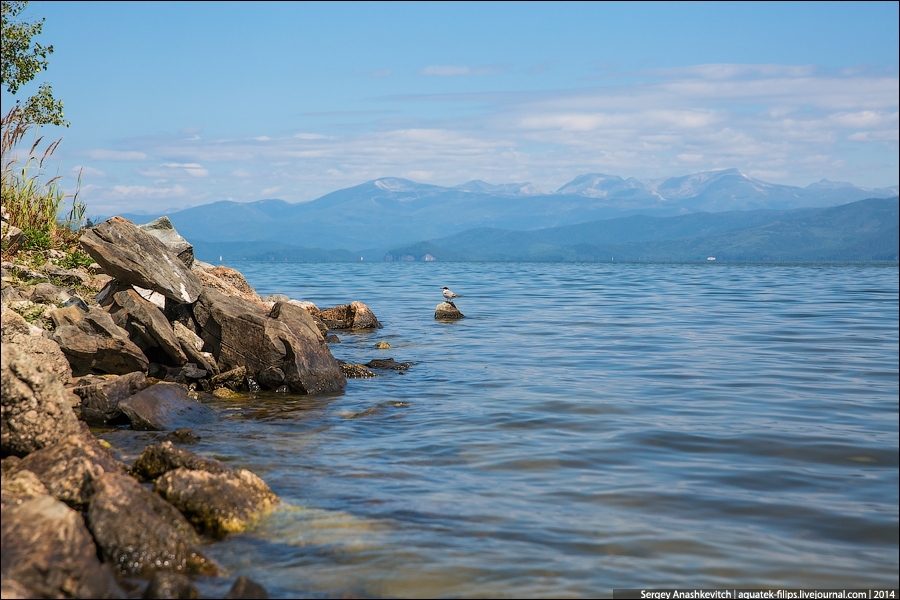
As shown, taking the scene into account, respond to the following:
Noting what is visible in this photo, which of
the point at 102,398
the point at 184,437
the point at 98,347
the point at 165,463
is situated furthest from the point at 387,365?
the point at 165,463

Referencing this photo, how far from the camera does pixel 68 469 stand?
7.24m

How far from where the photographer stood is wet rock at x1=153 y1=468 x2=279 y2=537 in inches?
286

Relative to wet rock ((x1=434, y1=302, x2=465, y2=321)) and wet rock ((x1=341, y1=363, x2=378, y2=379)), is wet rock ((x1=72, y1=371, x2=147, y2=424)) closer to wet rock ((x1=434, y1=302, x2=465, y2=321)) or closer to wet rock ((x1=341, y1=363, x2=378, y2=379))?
wet rock ((x1=341, y1=363, x2=378, y2=379))

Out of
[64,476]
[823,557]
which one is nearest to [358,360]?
[64,476]

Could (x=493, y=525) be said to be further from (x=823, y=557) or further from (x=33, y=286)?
(x=33, y=286)

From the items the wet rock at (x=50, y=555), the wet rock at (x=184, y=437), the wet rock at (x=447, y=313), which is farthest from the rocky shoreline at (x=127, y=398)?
the wet rock at (x=447, y=313)

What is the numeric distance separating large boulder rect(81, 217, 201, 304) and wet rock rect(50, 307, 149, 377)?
137 centimetres

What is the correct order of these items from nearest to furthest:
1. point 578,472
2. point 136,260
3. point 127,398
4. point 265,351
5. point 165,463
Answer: point 165,463, point 578,472, point 127,398, point 265,351, point 136,260

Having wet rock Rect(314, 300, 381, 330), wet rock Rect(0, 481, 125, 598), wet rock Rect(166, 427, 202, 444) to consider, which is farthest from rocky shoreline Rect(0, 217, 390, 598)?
wet rock Rect(314, 300, 381, 330)

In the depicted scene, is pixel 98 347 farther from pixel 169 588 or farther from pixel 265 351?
pixel 169 588

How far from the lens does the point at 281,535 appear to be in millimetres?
7227

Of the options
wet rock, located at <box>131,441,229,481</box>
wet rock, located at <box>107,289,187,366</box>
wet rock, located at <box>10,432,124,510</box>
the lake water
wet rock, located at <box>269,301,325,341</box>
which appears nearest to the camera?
the lake water

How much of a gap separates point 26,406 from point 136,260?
7661mm

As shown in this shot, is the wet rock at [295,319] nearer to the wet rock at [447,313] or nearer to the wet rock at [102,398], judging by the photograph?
the wet rock at [102,398]
